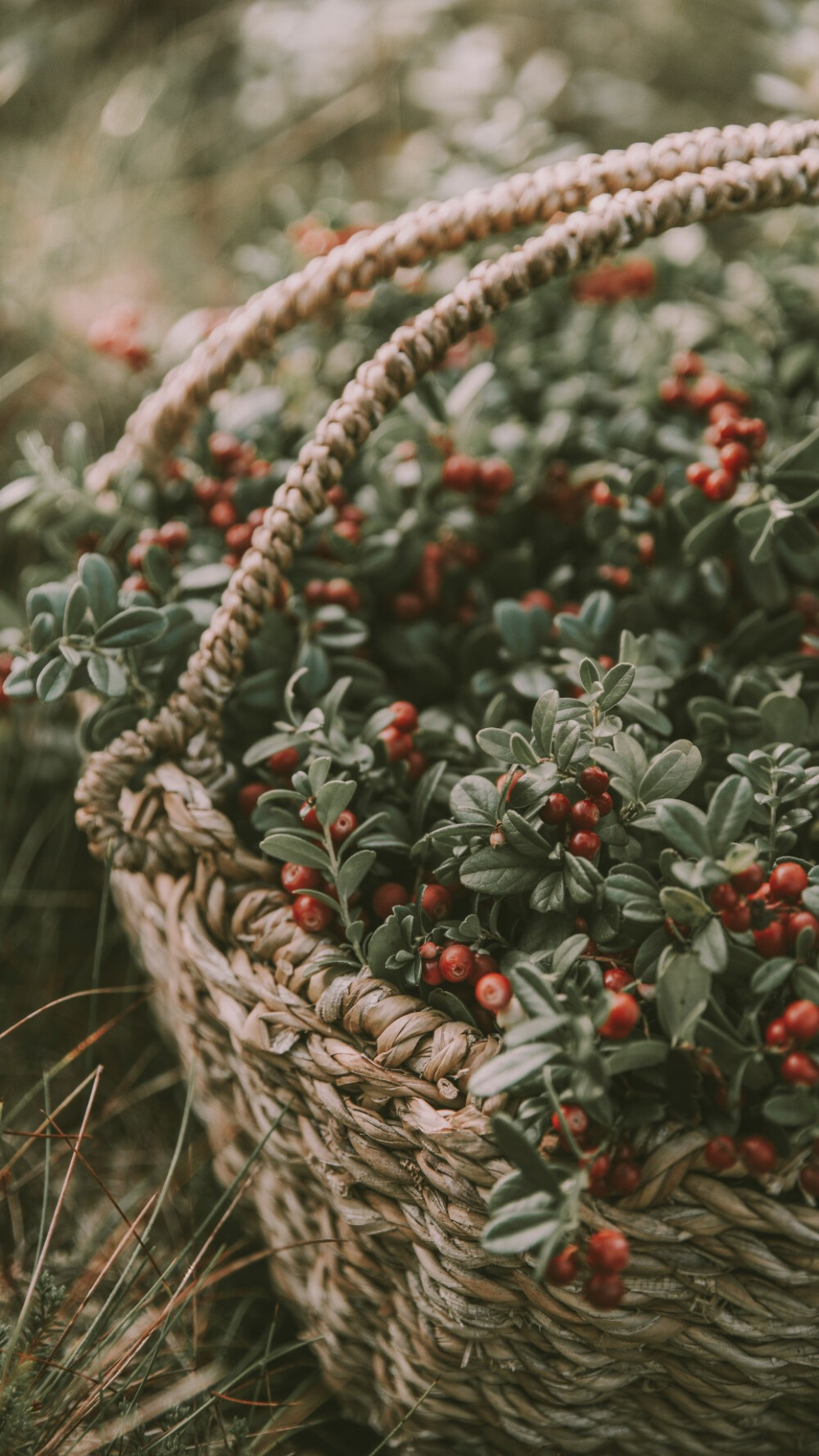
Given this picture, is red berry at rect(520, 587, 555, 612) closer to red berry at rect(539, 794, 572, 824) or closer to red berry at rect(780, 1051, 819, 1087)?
red berry at rect(539, 794, 572, 824)

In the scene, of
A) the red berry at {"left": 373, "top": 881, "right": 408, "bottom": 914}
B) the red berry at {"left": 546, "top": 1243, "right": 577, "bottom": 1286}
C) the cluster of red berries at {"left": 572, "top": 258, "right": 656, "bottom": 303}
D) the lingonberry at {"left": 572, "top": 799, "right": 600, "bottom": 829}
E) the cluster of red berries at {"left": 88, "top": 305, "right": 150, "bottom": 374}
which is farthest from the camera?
the cluster of red berries at {"left": 572, "top": 258, "right": 656, "bottom": 303}

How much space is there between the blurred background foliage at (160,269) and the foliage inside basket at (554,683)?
0.74ft

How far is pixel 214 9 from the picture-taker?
2.28m

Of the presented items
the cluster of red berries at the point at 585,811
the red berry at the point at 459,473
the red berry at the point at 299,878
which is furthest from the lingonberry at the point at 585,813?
the red berry at the point at 459,473

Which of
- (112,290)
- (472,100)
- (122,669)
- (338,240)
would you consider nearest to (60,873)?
(122,669)

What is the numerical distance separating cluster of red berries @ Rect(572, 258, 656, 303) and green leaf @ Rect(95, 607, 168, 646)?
886mm

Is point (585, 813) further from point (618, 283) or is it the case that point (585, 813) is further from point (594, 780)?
point (618, 283)

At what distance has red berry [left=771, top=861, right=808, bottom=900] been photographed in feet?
2.13

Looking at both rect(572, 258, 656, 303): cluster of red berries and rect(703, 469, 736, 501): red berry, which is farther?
rect(572, 258, 656, 303): cluster of red berries

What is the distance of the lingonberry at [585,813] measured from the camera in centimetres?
69

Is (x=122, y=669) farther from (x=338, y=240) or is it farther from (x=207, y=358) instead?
(x=338, y=240)

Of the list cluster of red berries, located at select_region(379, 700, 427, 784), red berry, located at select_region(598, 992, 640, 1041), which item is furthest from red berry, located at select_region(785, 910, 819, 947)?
cluster of red berries, located at select_region(379, 700, 427, 784)

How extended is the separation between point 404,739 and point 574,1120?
347mm

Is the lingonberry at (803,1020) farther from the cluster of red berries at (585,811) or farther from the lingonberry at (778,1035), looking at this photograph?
the cluster of red berries at (585,811)
